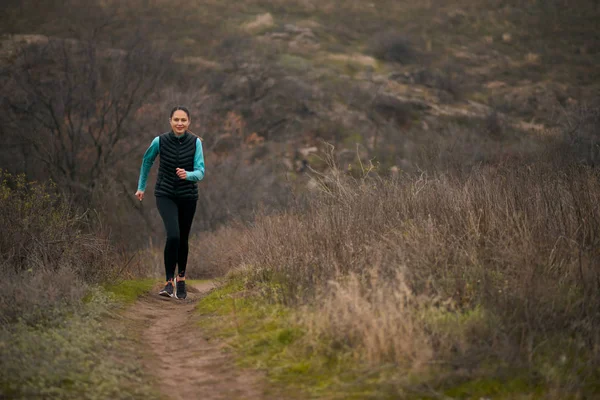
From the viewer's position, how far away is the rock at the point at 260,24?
52406 mm

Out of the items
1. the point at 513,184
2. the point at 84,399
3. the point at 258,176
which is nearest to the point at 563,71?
the point at 258,176

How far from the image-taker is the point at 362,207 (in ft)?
25.0

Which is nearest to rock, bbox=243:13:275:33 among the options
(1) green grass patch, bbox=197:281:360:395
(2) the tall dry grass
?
(2) the tall dry grass

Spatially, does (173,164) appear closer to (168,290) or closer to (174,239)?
(174,239)

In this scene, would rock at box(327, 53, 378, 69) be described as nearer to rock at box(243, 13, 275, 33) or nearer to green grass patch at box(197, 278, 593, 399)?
rock at box(243, 13, 275, 33)

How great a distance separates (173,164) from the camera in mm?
8070

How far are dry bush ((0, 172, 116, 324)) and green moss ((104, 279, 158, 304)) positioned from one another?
0.21 metres

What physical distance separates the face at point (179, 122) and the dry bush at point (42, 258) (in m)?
A: 1.94

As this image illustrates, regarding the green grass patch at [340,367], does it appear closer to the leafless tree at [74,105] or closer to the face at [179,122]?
the face at [179,122]

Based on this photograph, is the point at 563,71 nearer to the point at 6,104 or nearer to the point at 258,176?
the point at 258,176

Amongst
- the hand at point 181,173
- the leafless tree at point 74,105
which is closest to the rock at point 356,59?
the leafless tree at point 74,105

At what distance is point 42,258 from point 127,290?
1.24 meters

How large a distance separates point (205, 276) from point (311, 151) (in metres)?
23.8

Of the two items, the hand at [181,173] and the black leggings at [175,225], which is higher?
the hand at [181,173]
